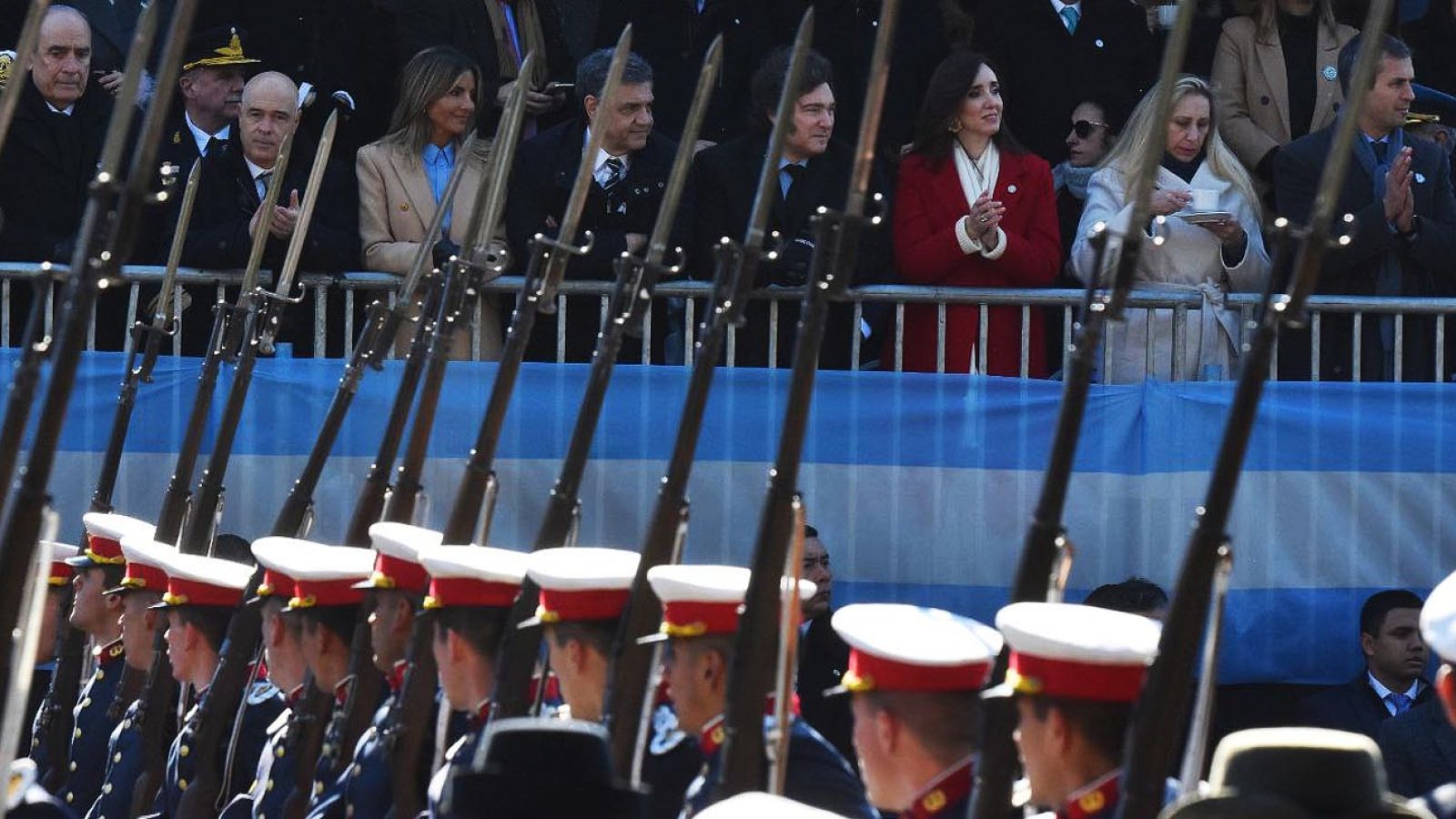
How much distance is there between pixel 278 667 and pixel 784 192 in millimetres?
3052

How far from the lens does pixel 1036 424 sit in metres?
8.37

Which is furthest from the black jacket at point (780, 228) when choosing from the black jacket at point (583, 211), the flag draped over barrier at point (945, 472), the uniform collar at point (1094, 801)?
the uniform collar at point (1094, 801)

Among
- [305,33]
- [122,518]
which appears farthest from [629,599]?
[305,33]

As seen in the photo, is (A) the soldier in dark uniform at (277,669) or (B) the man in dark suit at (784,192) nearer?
(A) the soldier in dark uniform at (277,669)

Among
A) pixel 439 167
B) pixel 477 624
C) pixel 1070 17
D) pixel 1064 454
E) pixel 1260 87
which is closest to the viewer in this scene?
pixel 1064 454

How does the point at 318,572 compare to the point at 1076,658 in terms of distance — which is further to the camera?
the point at 318,572

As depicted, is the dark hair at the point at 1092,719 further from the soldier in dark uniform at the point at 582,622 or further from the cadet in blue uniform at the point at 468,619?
the cadet in blue uniform at the point at 468,619

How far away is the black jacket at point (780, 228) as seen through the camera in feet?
28.8

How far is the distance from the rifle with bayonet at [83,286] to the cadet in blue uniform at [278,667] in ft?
6.42

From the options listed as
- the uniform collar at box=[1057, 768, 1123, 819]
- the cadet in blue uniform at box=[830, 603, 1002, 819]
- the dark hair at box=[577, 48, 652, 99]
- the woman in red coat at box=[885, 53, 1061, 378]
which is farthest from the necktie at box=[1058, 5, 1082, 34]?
the uniform collar at box=[1057, 768, 1123, 819]

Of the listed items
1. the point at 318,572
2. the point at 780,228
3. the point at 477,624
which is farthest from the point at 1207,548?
the point at 780,228

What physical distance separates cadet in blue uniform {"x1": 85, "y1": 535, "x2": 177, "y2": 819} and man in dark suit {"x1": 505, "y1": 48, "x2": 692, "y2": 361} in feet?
6.19

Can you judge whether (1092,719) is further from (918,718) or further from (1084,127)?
(1084,127)

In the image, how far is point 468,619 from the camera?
602cm
